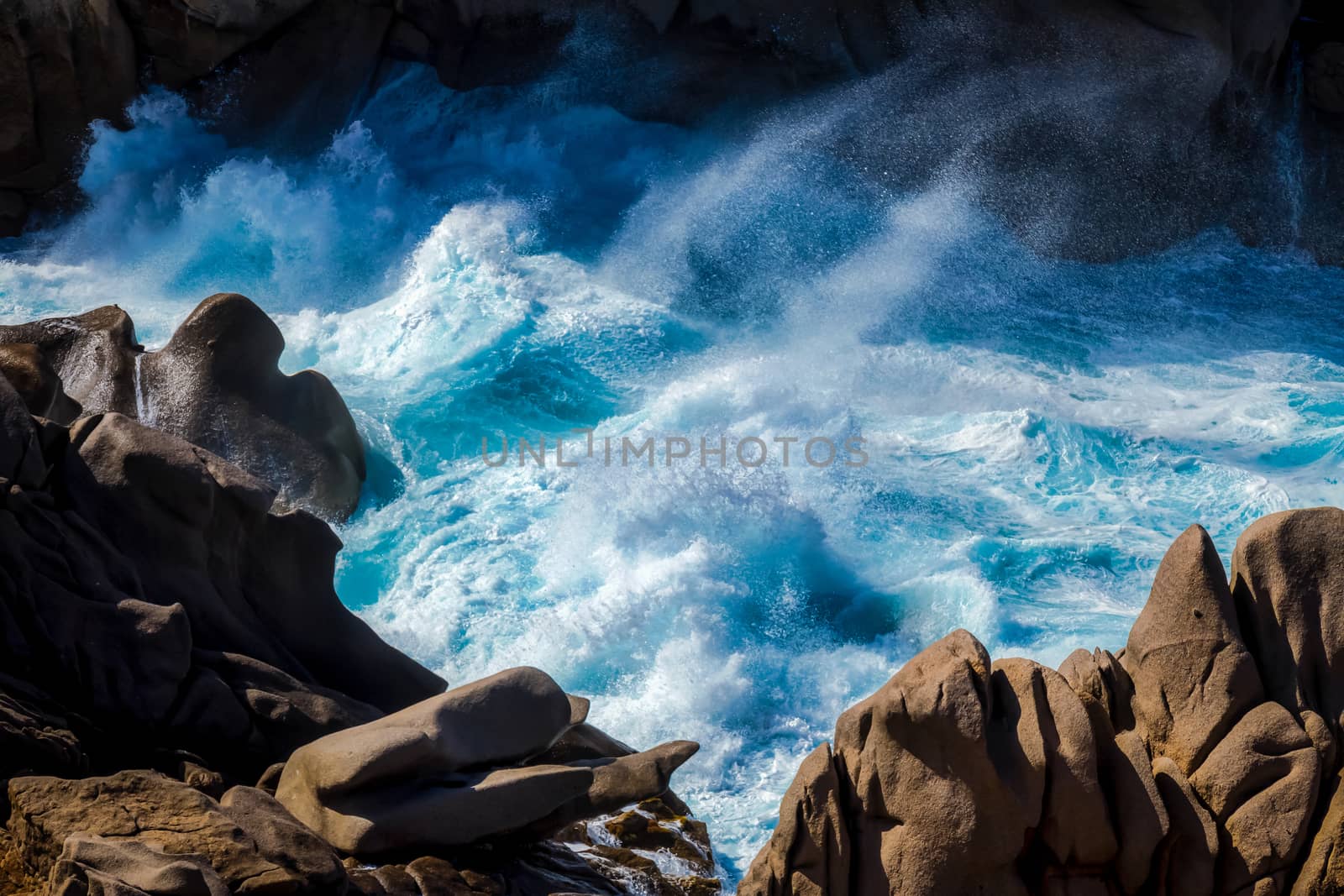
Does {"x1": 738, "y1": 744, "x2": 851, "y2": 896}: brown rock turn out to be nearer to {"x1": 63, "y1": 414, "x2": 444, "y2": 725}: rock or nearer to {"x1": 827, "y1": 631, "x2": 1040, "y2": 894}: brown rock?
{"x1": 827, "y1": 631, "x2": 1040, "y2": 894}: brown rock

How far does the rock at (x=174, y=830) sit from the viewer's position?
4.72 m

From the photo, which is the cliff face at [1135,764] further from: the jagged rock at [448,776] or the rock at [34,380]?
the rock at [34,380]

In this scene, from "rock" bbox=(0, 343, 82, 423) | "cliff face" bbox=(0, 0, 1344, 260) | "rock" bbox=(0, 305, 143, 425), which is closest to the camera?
"rock" bbox=(0, 343, 82, 423)

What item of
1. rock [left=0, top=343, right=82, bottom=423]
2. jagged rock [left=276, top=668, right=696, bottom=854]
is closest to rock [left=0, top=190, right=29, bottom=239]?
rock [left=0, top=343, right=82, bottom=423]

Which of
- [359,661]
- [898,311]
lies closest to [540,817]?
[359,661]

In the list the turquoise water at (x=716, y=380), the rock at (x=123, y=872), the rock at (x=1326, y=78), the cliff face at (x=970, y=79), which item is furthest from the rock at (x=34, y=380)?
the rock at (x=1326, y=78)

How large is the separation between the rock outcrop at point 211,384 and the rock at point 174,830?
14.8ft

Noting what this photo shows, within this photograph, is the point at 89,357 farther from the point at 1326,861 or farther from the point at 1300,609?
the point at 1326,861

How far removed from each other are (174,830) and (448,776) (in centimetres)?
125

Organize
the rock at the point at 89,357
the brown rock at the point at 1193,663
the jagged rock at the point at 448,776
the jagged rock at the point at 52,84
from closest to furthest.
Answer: the brown rock at the point at 1193,663
the jagged rock at the point at 448,776
the rock at the point at 89,357
the jagged rock at the point at 52,84

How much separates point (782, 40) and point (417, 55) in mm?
4298

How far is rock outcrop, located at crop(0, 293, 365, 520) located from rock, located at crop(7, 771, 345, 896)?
177 inches

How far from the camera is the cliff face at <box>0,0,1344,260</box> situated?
51.0 ft

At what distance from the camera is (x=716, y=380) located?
12.5m
